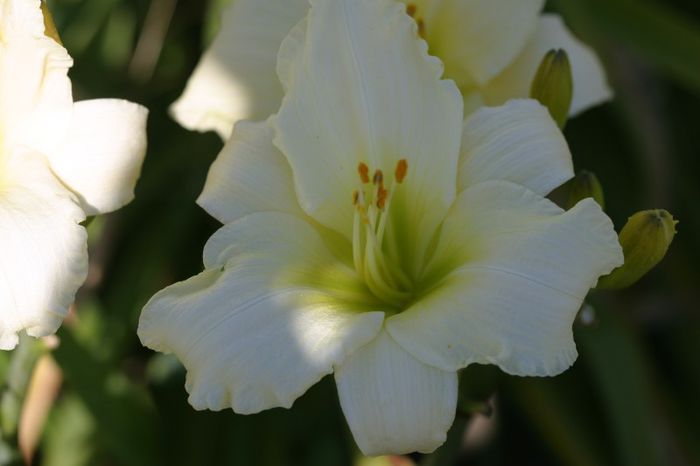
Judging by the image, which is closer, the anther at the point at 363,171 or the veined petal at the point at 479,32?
the anther at the point at 363,171

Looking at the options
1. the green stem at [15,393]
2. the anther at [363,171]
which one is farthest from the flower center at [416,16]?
the green stem at [15,393]

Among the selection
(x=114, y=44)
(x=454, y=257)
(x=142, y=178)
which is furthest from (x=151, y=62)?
(x=454, y=257)

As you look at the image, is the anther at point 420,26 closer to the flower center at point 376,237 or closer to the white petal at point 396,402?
the flower center at point 376,237

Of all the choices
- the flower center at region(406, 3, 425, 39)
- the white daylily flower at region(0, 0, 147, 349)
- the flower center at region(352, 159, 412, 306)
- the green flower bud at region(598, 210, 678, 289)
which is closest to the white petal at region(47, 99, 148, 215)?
the white daylily flower at region(0, 0, 147, 349)

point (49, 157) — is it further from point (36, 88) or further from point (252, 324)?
point (252, 324)

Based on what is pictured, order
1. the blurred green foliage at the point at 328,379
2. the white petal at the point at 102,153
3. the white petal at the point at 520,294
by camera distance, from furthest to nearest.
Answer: the blurred green foliage at the point at 328,379, the white petal at the point at 102,153, the white petal at the point at 520,294

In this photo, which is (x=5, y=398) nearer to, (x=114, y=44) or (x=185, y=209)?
(x=185, y=209)

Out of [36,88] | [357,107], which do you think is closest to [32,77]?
[36,88]
